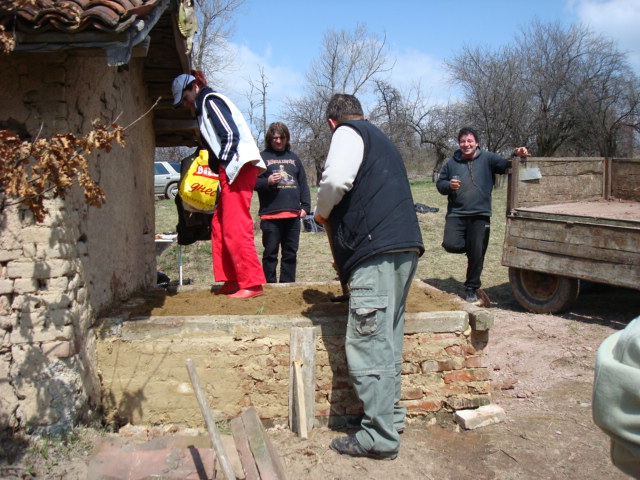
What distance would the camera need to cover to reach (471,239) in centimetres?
681

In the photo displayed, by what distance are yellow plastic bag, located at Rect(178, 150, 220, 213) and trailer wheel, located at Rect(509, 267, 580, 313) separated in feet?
13.0

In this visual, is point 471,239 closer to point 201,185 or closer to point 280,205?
point 280,205

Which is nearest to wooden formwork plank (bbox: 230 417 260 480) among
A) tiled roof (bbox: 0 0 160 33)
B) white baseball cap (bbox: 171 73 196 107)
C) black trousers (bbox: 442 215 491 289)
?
tiled roof (bbox: 0 0 160 33)

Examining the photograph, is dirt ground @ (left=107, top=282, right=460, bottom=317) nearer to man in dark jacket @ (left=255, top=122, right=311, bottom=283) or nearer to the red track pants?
the red track pants

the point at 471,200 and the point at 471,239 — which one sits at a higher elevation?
the point at 471,200

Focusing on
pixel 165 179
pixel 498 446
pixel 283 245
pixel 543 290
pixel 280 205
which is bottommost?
pixel 498 446

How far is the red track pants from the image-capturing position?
4328 millimetres

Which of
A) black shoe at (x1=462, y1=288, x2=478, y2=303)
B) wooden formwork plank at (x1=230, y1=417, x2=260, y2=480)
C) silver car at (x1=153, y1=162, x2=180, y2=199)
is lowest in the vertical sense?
wooden formwork plank at (x1=230, y1=417, x2=260, y2=480)

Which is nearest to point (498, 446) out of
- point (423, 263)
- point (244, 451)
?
point (244, 451)

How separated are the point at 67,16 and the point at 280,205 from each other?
3.22m

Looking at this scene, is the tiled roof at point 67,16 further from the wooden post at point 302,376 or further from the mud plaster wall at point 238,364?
the wooden post at point 302,376

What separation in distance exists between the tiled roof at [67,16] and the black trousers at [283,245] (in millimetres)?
3100

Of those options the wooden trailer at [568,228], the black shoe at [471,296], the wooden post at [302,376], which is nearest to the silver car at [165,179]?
the black shoe at [471,296]

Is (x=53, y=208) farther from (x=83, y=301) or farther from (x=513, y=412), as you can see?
(x=513, y=412)
